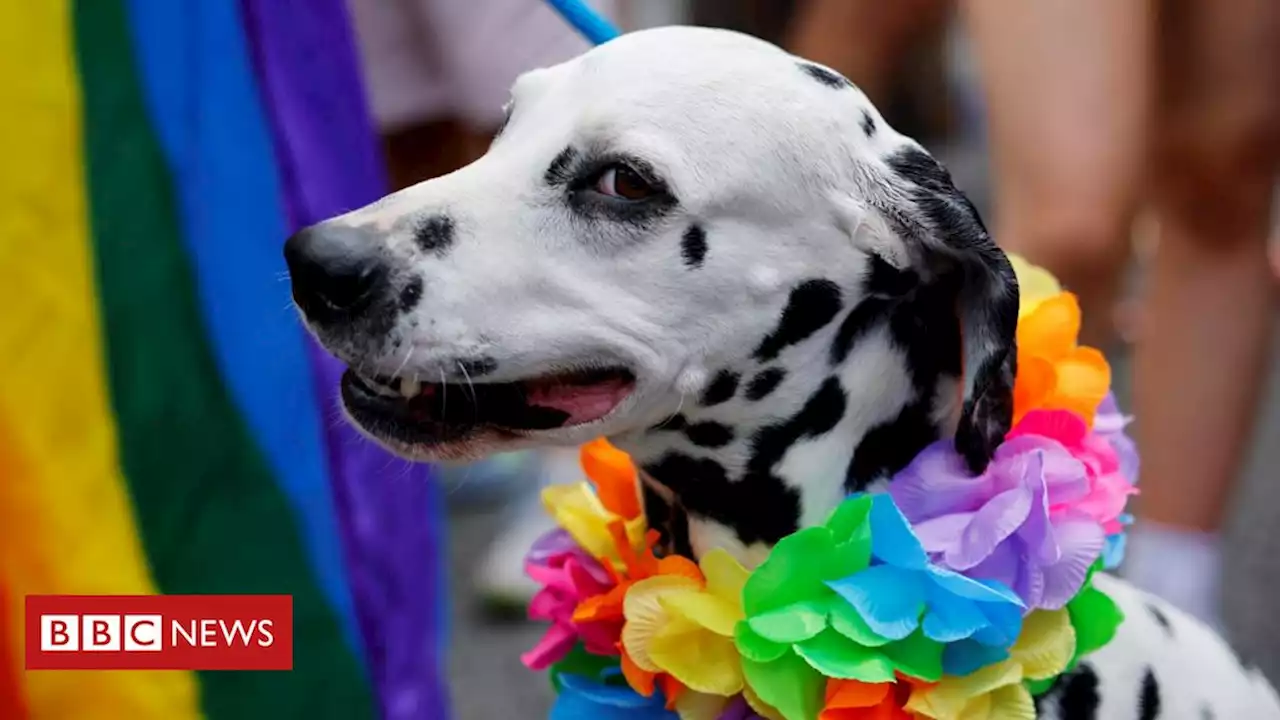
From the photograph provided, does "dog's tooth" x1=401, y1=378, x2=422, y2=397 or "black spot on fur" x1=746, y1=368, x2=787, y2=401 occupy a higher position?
"black spot on fur" x1=746, y1=368, x2=787, y2=401

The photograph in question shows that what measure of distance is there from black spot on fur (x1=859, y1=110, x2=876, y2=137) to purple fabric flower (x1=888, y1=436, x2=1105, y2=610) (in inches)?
12.3

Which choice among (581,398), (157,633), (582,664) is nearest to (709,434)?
(581,398)

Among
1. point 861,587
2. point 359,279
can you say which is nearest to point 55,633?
point 359,279

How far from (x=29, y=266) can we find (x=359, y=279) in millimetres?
664

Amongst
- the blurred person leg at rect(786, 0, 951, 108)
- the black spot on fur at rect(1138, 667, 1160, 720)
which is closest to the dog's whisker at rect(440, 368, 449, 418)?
the black spot on fur at rect(1138, 667, 1160, 720)

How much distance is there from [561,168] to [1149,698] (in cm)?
81

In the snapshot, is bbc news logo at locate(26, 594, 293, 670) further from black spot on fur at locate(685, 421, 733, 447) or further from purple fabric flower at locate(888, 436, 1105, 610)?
purple fabric flower at locate(888, 436, 1105, 610)

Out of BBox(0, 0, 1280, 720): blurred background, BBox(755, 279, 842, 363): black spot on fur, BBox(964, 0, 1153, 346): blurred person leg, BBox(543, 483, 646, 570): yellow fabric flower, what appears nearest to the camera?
BBox(755, 279, 842, 363): black spot on fur

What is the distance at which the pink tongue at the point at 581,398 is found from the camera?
1.27m

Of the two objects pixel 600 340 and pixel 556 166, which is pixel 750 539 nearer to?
pixel 600 340

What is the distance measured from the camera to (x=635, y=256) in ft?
4.08

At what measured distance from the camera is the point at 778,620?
1272mm

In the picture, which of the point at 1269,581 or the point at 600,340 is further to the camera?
the point at 1269,581

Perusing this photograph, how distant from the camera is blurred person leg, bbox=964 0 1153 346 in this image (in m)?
1.90
